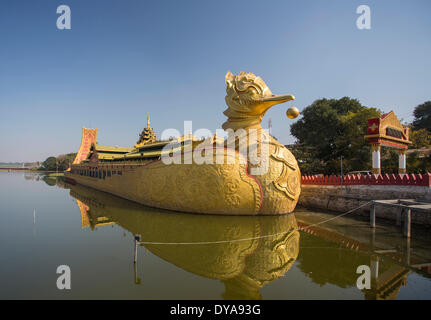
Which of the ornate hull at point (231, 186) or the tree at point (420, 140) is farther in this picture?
the tree at point (420, 140)

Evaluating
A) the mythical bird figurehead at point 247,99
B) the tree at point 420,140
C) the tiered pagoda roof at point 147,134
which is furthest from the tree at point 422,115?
the tiered pagoda roof at point 147,134

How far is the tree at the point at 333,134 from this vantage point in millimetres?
17328

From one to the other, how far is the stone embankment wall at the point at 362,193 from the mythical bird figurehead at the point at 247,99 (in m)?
5.00

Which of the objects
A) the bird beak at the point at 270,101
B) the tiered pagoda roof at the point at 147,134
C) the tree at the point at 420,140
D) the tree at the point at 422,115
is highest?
the tree at the point at 422,115

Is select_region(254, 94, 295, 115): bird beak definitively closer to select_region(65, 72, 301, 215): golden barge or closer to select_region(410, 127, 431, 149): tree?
select_region(65, 72, 301, 215): golden barge

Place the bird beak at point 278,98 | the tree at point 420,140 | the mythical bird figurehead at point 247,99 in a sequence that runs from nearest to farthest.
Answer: the bird beak at point 278,98
the mythical bird figurehead at point 247,99
the tree at point 420,140

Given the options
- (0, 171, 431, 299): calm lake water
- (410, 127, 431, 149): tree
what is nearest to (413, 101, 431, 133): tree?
(410, 127, 431, 149): tree

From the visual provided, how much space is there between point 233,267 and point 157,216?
5553 mm

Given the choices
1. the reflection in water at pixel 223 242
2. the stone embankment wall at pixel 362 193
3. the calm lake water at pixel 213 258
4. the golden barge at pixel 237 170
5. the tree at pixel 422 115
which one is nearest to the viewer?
the calm lake water at pixel 213 258

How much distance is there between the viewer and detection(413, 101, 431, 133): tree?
84.0ft

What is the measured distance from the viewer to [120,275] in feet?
15.2

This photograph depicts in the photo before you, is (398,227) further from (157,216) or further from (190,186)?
(157,216)

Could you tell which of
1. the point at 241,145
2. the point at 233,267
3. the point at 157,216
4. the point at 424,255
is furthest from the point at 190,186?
the point at 424,255

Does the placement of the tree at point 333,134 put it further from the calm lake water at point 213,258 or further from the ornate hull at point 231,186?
the calm lake water at point 213,258
